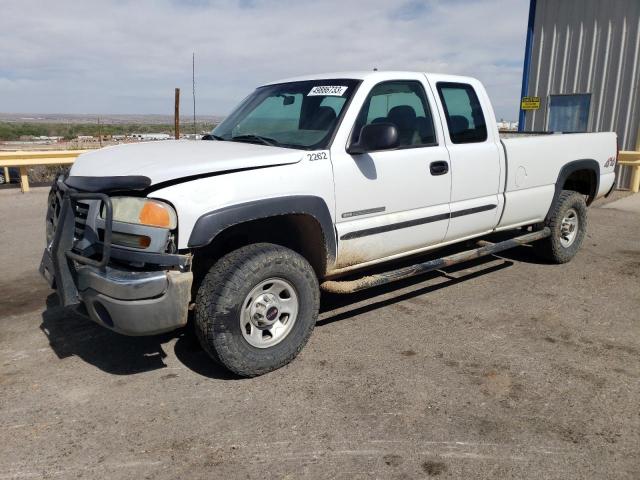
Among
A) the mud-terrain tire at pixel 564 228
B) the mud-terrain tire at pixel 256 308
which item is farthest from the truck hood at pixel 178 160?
the mud-terrain tire at pixel 564 228

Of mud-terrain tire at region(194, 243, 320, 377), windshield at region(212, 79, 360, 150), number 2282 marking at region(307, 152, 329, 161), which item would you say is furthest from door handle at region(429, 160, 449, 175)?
mud-terrain tire at region(194, 243, 320, 377)

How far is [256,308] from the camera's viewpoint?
3.47m

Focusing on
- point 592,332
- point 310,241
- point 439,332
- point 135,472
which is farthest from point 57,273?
point 592,332

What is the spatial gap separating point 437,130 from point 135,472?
3.31 meters

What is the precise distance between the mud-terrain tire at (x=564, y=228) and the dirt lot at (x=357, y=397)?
1.02 meters

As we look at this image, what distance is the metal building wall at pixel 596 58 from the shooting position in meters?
11.7

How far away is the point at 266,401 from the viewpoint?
3.22 meters

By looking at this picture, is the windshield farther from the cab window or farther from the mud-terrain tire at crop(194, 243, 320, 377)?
the mud-terrain tire at crop(194, 243, 320, 377)

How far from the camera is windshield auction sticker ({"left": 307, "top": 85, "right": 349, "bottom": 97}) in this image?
4117 mm

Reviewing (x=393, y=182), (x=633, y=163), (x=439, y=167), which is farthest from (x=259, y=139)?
(x=633, y=163)

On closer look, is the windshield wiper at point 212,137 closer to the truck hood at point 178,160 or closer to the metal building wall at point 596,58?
the truck hood at point 178,160

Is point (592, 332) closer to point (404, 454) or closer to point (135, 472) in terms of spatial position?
point (404, 454)

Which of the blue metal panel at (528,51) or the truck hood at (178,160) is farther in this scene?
the blue metal panel at (528,51)

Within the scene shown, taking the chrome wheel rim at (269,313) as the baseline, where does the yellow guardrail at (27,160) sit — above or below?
above
